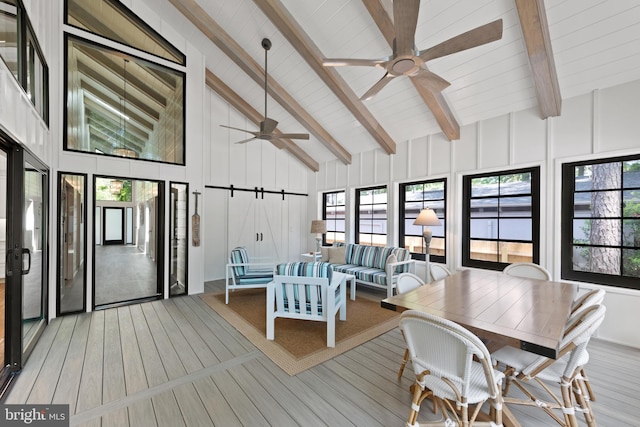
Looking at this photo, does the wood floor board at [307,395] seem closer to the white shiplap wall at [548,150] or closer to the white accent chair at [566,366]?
the white accent chair at [566,366]

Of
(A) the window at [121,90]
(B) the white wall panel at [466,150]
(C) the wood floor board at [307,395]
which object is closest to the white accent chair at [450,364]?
(C) the wood floor board at [307,395]

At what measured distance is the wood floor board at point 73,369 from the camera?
2.06m

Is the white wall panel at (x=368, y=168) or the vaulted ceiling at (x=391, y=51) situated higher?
the vaulted ceiling at (x=391, y=51)

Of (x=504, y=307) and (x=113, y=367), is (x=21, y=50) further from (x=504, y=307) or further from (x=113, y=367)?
(x=504, y=307)

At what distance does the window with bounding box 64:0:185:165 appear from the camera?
13.0 feet

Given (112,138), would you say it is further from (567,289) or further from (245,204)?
(567,289)

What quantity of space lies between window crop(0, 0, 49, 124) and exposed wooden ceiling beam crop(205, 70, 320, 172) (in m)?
2.92

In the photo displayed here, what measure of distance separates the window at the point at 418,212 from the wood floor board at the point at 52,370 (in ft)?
17.2

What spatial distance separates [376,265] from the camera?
530cm

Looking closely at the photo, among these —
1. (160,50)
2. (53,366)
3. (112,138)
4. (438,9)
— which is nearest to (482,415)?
(53,366)

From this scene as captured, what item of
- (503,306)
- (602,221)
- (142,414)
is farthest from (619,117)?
(142,414)

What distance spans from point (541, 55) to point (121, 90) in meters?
6.20

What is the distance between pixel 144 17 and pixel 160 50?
19.4 inches

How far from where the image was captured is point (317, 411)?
6.43 feet
